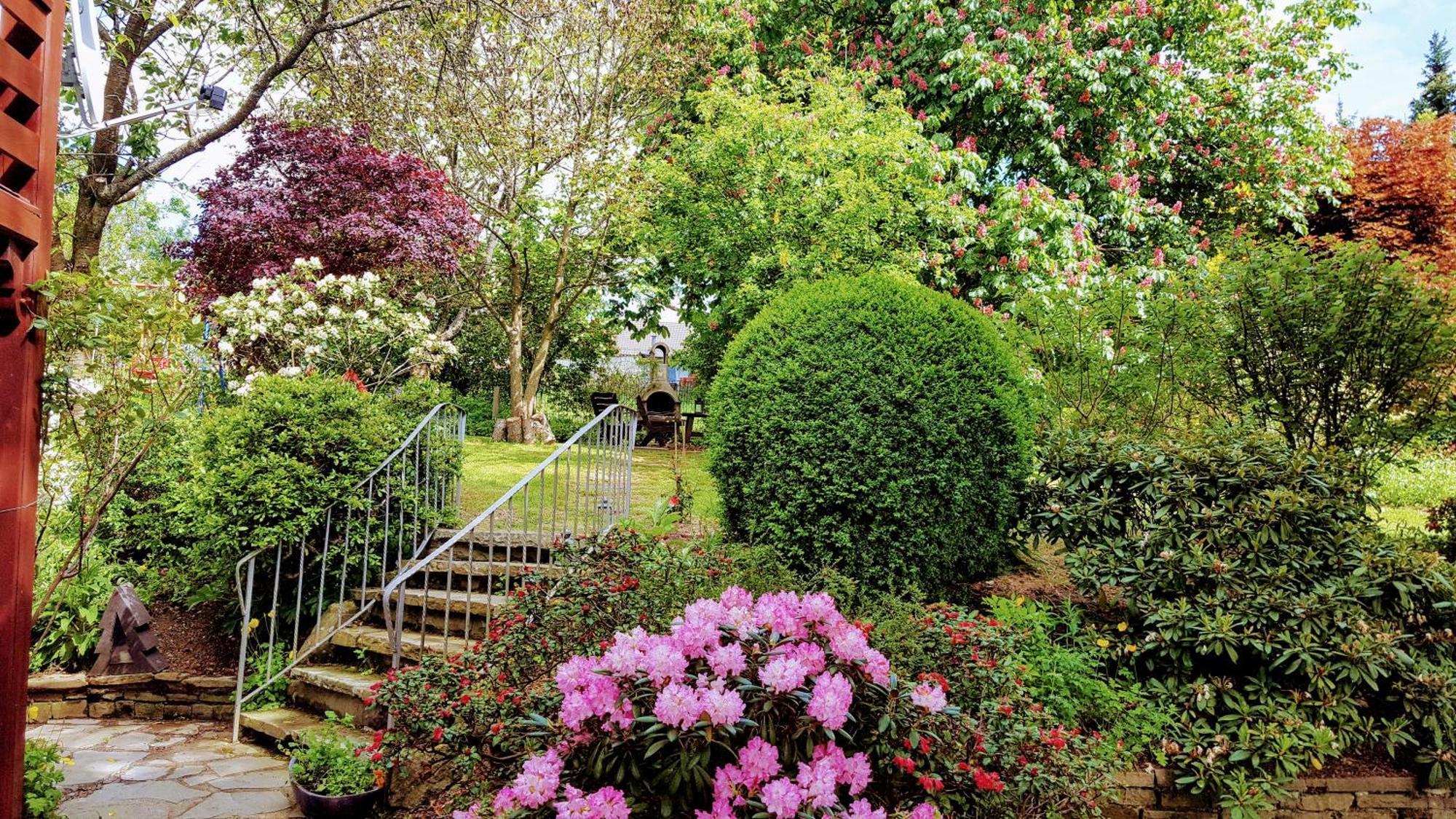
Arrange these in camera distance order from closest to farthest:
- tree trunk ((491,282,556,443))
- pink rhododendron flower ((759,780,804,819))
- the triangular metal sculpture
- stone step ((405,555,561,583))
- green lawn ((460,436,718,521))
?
1. pink rhododendron flower ((759,780,804,819))
2. stone step ((405,555,561,583))
3. the triangular metal sculpture
4. green lawn ((460,436,718,521))
5. tree trunk ((491,282,556,443))

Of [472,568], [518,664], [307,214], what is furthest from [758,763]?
[307,214]

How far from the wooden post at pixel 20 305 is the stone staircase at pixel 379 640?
66.1 inches

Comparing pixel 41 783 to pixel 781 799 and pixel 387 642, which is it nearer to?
pixel 387 642

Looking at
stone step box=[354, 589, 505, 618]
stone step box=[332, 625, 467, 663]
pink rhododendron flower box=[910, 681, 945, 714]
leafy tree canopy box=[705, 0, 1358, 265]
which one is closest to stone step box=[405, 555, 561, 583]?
stone step box=[354, 589, 505, 618]

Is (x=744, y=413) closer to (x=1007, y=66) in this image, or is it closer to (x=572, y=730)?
(x=572, y=730)

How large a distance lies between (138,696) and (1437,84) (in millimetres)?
31910

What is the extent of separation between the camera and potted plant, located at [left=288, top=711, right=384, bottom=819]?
3146mm

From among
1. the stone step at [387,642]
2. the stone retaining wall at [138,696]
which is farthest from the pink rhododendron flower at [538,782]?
the stone retaining wall at [138,696]

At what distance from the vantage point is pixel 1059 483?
4.23 m

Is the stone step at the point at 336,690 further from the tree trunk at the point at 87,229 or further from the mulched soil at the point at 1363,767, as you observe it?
the mulched soil at the point at 1363,767

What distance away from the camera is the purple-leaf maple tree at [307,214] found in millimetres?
7816

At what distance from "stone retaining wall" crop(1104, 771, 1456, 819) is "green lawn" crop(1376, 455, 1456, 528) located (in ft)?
16.5

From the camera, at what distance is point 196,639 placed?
17.0ft

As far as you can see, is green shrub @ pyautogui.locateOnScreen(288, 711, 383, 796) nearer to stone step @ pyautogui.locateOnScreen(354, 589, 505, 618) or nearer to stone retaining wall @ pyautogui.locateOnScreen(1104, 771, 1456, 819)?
stone step @ pyautogui.locateOnScreen(354, 589, 505, 618)
